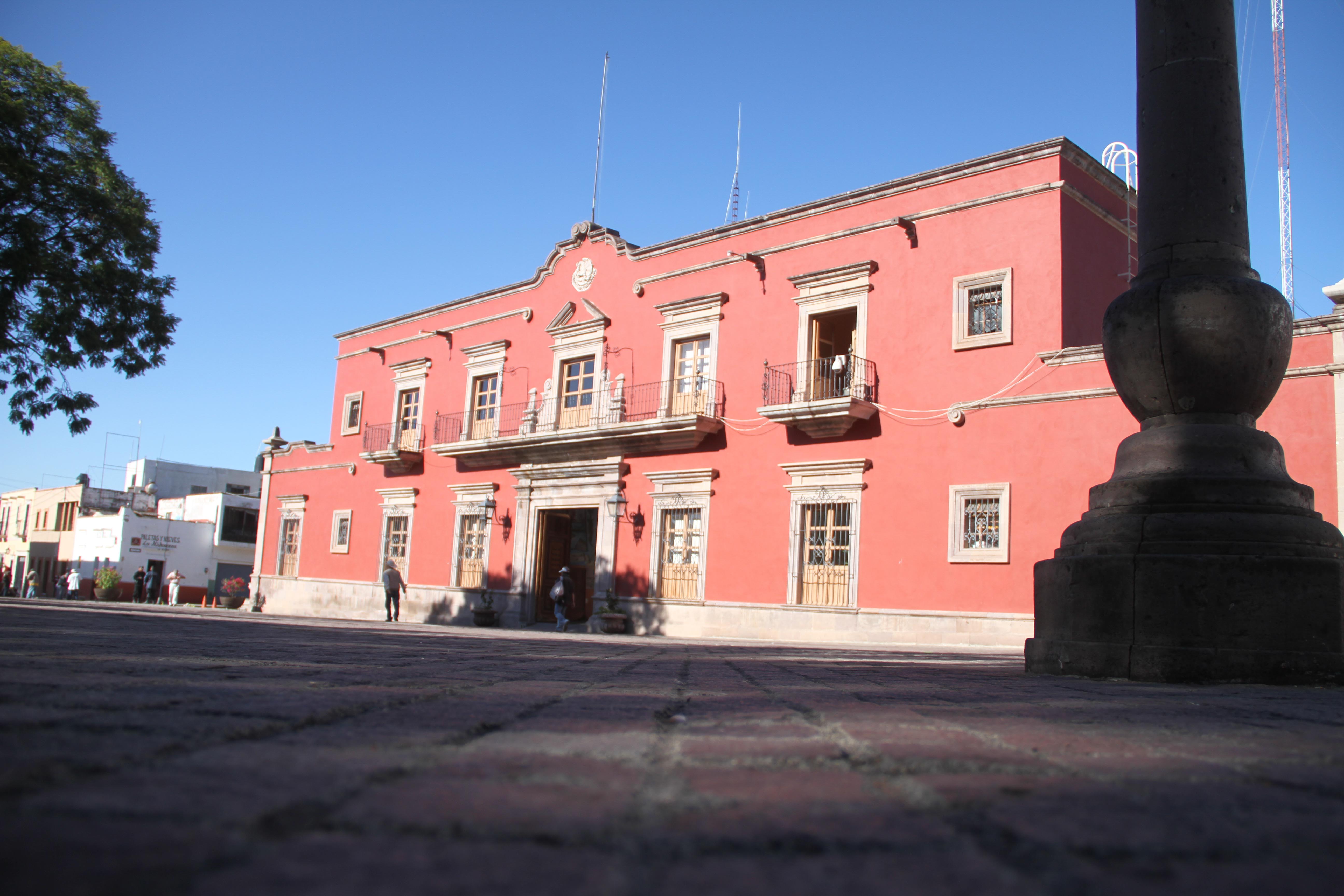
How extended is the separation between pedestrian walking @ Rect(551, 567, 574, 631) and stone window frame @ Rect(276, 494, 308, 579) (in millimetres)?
10125

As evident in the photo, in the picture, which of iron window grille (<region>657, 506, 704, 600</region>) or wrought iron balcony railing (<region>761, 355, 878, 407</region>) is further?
iron window grille (<region>657, 506, 704, 600</region>)

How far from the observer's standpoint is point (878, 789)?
1388mm

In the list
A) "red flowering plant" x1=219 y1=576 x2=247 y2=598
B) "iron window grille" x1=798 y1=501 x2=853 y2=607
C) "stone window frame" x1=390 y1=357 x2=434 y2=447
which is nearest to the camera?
"iron window grille" x1=798 y1=501 x2=853 y2=607

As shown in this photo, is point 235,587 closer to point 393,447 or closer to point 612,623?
point 393,447

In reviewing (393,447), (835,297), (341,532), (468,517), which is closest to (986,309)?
(835,297)

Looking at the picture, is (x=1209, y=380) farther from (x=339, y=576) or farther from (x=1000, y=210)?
(x=339, y=576)

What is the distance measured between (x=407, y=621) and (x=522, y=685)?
18.5 metres

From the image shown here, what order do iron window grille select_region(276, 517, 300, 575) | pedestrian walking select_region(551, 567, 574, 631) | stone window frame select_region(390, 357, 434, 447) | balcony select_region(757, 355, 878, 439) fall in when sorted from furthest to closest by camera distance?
iron window grille select_region(276, 517, 300, 575)
stone window frame select_region(390, 357, 434, 447)
pedestrian walking select_region(551, 567, 574, 631)
balcony select_region(757, 355, 878, 439)

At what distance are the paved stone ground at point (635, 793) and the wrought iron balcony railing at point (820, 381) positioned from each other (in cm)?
1171

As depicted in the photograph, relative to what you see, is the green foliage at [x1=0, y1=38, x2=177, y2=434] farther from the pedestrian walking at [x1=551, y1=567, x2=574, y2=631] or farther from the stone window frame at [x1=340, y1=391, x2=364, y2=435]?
the stone window frame at [x1=340, y1=391, x2=364, y2=435]

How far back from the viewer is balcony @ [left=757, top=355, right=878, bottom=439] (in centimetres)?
1423

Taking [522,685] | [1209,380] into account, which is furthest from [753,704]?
[1209,380]

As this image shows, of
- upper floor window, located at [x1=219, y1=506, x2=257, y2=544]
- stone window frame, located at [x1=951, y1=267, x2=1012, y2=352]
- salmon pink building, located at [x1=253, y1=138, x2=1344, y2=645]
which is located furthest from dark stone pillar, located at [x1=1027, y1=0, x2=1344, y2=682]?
upper floor window, located at [x1=219, y1=506, x2=257, y2=544]

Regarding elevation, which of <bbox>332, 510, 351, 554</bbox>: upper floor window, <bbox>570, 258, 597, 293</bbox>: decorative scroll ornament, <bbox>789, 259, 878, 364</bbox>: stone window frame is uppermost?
<bbox>570, 258, 597, 293</bbox>: decorative scroll ornament
